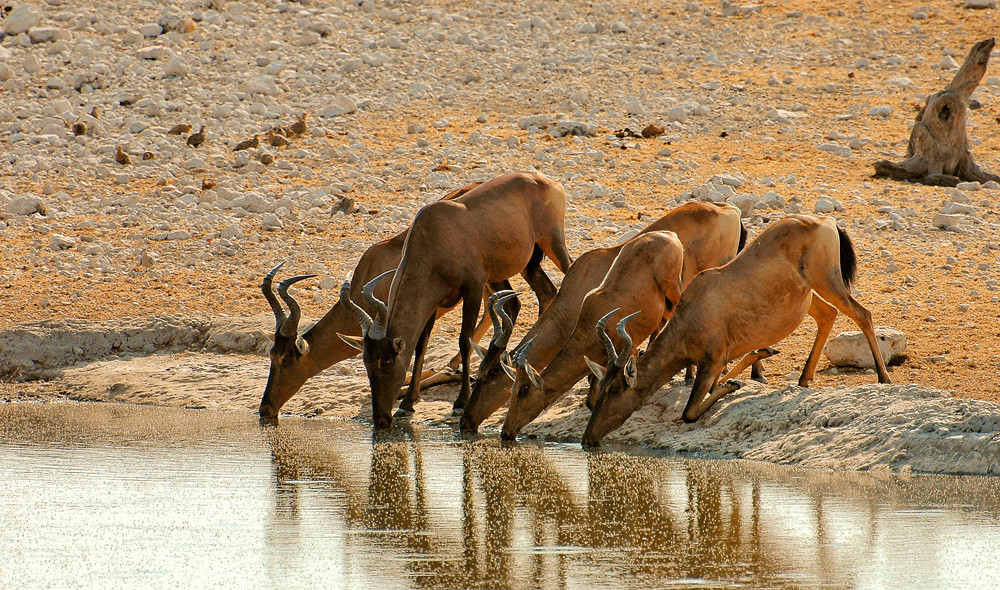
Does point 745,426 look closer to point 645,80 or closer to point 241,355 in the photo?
point 241,355

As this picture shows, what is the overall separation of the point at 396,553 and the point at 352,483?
2143 millimetres

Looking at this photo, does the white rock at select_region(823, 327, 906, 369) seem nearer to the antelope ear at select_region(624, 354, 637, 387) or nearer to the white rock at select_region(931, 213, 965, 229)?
the antelope ear at select_region(624, 354, 637, 387)

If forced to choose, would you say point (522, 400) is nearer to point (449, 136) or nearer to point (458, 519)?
point (458, 519)

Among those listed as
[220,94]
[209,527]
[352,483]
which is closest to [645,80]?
[220,94]

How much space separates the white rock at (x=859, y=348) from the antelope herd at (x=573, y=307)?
17.7 inches

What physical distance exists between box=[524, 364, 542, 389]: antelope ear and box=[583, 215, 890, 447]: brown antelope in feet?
1.83

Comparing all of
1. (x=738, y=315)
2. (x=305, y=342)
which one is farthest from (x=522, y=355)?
(x=305, y=342)

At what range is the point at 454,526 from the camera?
6.78 m

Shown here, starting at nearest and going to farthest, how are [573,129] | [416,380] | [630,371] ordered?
[630,371] < [416,380] < [573,129]

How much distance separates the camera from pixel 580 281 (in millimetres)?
11266

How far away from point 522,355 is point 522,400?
0.40m

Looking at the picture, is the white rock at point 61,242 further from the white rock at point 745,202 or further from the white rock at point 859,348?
the white rock at point 859,348

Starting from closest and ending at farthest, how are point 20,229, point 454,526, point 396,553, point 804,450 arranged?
point 396,553, point 454,526, point 804,450, point 20,229

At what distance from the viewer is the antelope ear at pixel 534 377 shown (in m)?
10.2
